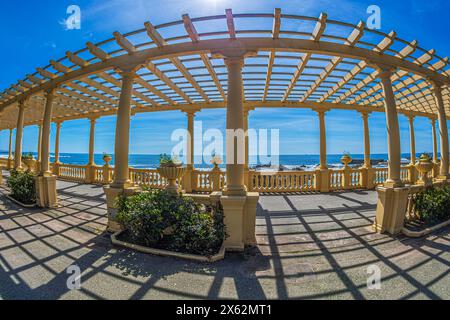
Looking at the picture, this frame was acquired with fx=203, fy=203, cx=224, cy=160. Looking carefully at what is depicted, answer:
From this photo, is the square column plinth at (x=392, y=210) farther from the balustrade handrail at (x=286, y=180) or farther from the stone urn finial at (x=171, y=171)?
the stone urn finial at (x=171, y=171)

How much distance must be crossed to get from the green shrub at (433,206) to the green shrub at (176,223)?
517cm

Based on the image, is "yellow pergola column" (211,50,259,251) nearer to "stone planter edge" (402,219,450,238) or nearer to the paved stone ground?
the paved stone ground

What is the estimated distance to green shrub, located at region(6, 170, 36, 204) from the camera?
700 cm

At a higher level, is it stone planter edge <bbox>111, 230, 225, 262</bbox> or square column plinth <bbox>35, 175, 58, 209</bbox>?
square column plinth <bbox>35, 175, 58, 209</bbox>

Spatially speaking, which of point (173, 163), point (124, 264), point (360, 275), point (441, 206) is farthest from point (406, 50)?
point (124, 264)

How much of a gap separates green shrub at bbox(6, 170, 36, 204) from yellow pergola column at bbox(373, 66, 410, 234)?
10.5m

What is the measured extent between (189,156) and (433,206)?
833cm

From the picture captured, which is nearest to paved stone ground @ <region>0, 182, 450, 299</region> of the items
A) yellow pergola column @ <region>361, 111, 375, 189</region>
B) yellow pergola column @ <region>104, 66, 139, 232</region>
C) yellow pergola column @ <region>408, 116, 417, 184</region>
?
yellow pergola column @ <region>104, 66, 139, 232</region>

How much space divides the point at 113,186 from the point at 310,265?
4.49 meters

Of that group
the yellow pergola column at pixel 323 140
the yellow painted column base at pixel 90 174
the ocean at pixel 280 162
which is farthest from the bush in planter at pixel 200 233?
the yellow painted column base at pixel 90 174

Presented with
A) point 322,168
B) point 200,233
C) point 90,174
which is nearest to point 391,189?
point 200,233

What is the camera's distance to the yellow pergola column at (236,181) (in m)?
3.92
